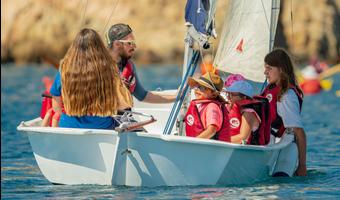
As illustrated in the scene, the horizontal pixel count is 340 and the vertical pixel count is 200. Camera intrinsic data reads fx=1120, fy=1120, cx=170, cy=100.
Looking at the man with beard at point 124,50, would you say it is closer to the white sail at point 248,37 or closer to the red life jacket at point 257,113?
the red life jacket at point 257,113

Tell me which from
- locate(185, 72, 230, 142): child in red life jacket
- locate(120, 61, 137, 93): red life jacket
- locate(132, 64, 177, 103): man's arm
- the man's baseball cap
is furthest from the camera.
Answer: locate(132, 64, 177, 103): man's arm

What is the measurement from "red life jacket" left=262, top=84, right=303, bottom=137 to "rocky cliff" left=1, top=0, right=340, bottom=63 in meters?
28.6

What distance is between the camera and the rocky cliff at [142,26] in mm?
41312

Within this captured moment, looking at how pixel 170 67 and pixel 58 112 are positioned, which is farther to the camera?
pixel 170 67

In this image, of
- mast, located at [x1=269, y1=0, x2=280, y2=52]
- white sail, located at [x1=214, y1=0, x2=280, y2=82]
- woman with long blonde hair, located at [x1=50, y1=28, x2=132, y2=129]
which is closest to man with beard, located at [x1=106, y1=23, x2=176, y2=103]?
woman with long blonde hair, located at [x1=50, y1=28, x2=132, y2=129]

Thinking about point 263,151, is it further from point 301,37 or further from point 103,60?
point 301,37

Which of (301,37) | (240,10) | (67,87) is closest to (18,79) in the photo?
(301,37)

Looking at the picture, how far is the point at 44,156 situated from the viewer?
11125mm

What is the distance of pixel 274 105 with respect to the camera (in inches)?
470

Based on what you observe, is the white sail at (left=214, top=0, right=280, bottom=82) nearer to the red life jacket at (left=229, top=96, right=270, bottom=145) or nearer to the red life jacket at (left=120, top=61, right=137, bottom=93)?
the red life jacket at (left=120, top=61, right=137, bottom=93)

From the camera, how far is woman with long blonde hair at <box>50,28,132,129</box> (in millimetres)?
10664

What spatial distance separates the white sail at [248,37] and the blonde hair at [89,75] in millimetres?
2717

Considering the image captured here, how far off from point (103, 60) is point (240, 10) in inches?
118

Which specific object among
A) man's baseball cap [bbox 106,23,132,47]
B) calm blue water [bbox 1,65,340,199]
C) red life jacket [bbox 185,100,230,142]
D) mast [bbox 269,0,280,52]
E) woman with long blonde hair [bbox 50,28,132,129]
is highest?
mast [bbox 269,0,280,52]
